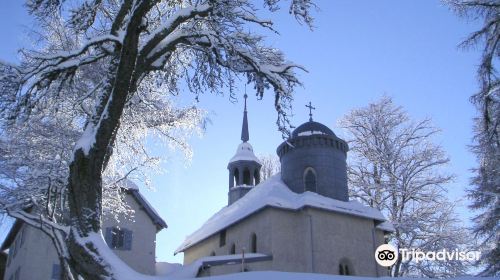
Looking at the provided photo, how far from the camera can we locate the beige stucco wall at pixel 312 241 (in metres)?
24.4

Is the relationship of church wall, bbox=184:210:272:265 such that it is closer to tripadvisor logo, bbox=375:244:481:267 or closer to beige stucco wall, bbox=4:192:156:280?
beige stucco wall, bbox=4:192:156:280

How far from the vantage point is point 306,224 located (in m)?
25.1

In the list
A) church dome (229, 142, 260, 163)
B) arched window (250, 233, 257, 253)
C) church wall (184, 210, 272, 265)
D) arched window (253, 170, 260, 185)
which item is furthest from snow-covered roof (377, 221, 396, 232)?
church dome (229, 142, 260, 163)

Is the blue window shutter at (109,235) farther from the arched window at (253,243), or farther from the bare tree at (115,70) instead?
the bare tree at (115,70)

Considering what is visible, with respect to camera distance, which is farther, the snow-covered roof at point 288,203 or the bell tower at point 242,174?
the bell tower at point 242,174

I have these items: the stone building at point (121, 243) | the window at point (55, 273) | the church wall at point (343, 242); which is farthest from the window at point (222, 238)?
the window at point (55, 273)

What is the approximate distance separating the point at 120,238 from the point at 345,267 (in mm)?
11683

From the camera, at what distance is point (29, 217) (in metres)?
9.91

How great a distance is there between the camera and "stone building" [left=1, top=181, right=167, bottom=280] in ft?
68.7

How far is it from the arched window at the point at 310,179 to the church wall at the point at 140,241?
8960 mm

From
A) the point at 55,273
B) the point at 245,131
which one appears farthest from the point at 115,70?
the point at 245,131

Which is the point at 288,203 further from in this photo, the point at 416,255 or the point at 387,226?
the point at 416,255

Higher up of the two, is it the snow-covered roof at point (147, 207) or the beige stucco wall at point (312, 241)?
the snow-covered roof at point (147, 207)

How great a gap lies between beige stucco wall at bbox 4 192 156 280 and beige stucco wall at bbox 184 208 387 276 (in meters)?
3.50
